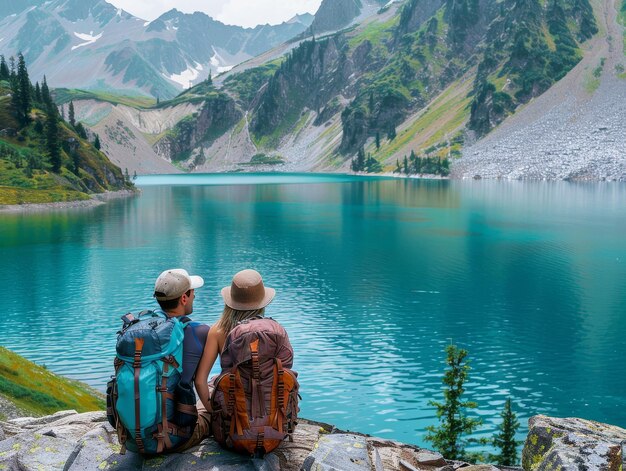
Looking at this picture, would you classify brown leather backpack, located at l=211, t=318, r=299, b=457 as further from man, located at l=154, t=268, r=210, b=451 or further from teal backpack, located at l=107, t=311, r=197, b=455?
teal backpack, located at l=107, t=311, r=197, b=455

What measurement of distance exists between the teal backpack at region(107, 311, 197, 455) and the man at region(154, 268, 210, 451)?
28 cm

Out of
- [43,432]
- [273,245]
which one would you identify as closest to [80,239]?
[273,245]

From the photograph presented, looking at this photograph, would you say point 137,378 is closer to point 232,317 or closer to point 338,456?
point 232,317

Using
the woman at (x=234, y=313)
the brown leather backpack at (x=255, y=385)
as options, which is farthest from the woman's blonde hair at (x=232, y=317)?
the brown leather backpack at (x=255, y=385)

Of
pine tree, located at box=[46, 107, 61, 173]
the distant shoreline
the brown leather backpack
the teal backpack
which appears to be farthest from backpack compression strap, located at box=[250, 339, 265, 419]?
pine tree, located at box=[46, 107, 61, 173]

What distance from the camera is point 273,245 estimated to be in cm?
9662

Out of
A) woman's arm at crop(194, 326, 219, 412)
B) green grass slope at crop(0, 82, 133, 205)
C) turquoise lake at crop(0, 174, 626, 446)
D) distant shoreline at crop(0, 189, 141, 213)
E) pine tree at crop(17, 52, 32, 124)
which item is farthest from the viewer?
pine tree at crop(17, 52, 32, 124)

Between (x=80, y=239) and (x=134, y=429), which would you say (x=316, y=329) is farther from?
(x=80, y=239)

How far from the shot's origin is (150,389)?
35.2 ft

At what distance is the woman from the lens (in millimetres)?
11570

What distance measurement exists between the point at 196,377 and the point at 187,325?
3.37 feet

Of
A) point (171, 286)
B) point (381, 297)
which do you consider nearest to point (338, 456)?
point (171, 286)

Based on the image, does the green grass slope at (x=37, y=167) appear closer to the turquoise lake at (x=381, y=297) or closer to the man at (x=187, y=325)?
the turquoise lake at (x=381, y=297)

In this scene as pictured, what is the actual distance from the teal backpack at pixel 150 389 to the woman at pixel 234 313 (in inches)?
21.1
